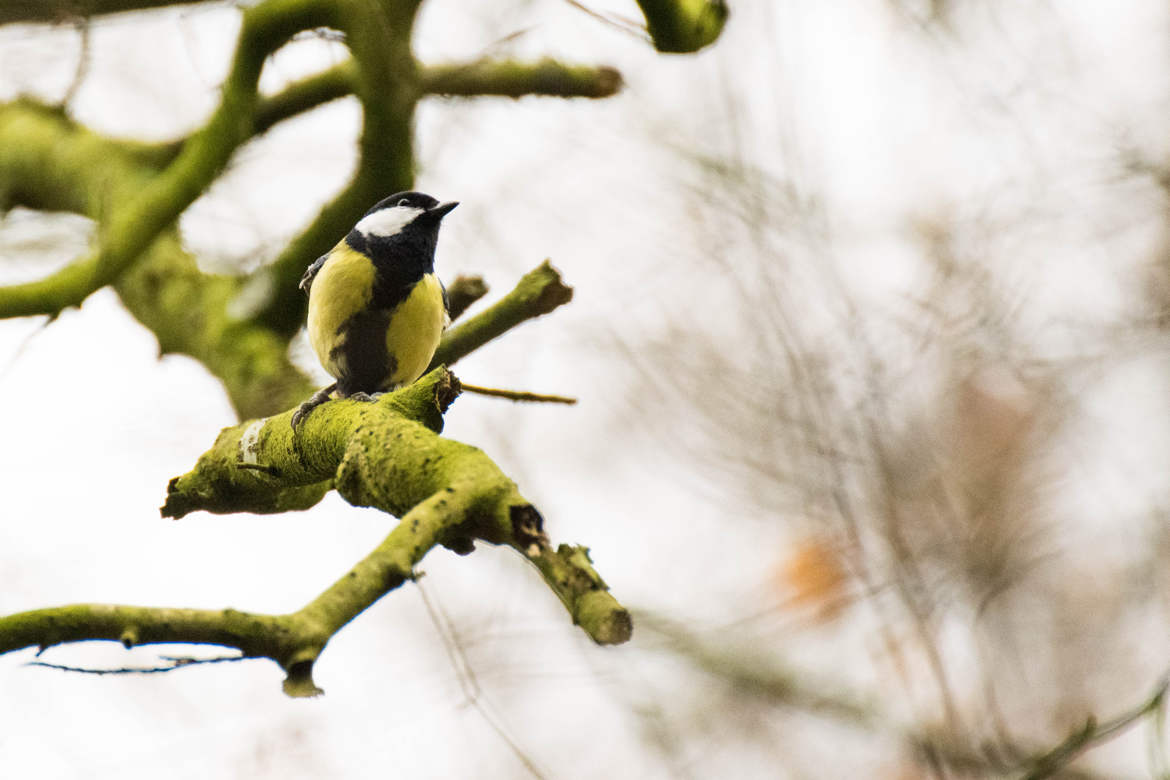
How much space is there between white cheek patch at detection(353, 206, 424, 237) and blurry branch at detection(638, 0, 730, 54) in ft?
3.06

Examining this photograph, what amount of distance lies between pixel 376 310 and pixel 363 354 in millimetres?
134

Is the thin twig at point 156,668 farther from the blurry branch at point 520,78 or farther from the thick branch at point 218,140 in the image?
the blurry branch at point 520,78

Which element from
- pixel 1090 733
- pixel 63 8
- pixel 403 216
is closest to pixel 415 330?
pixel 403 216

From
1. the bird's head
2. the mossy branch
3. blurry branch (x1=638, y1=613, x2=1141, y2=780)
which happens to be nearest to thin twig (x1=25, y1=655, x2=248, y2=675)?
the mossy branch

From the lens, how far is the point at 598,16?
2475 millimetres

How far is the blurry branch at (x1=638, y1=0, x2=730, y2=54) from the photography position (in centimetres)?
250

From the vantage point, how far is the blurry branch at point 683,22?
250 cm

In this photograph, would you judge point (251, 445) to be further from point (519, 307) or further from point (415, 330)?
point (519, 307)

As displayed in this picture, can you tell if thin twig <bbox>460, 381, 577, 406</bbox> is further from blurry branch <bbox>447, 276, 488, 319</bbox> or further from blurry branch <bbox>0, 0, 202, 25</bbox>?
blurry branch <bbox>0, 0, 202, 25</bbox>

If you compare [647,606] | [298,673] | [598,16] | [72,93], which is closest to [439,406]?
[298,673]

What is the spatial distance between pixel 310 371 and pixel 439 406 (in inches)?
63.7

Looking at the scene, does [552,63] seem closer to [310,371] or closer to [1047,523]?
[310,371]

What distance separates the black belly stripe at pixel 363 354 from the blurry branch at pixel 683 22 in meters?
1.04

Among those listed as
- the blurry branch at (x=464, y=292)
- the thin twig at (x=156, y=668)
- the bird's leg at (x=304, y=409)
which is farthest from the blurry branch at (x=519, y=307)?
the thin twig at (x=156, y=668)
